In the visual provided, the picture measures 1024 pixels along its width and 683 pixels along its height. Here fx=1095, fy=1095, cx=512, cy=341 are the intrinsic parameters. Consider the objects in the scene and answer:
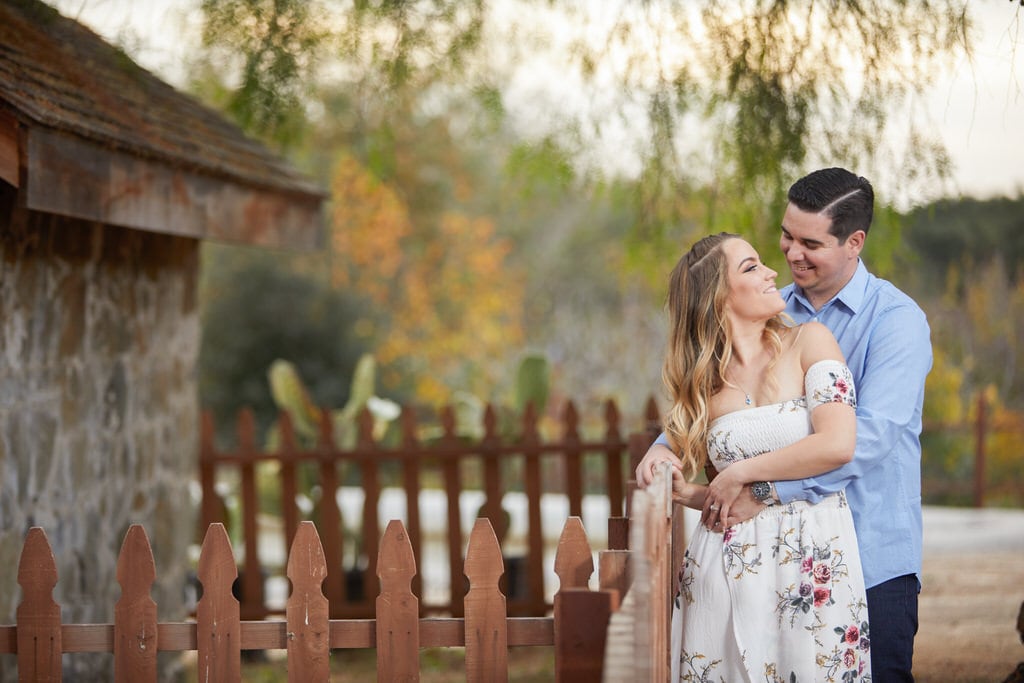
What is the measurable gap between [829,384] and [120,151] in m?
2.55

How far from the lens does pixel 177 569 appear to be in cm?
579

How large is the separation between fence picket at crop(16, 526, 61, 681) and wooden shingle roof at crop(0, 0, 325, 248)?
101 cm

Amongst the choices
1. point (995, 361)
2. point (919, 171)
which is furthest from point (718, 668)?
point (995, 361)

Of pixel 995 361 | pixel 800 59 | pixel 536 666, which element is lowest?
pixel 536 666

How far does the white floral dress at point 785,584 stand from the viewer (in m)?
2.42

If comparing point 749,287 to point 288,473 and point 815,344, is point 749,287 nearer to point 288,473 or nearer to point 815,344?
point 815,344

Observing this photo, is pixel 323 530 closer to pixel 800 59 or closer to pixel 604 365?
pixel 800 59

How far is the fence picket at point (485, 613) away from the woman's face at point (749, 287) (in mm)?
851

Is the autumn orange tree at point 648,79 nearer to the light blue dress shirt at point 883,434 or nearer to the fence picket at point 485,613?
the light blue dress shirt at point 883,434

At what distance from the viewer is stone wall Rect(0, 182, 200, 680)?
3.83 metres

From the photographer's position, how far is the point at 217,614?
2.91 metres

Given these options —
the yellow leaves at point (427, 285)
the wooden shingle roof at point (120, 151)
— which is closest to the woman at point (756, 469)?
the wooden shingle roof at point (120, 151)

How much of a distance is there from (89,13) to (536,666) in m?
3.90

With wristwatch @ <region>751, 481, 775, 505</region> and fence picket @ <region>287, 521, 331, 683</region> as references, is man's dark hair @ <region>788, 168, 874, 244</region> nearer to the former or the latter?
wristwatch @ <region>751, 481, 775, 505</region>
